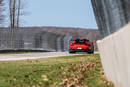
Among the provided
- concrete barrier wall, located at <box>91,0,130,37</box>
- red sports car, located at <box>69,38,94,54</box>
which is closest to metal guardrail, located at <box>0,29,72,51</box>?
red sports car, located at <box>69,38,94,54</box>

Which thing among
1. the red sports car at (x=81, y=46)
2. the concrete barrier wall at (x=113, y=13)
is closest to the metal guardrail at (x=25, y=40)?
the red sports car at (x=81, y=46)

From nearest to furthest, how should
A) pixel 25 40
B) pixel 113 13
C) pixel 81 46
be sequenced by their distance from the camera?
pixel 113 13 → pixel 81 46 → pixel 25 40

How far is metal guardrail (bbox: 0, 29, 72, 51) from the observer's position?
4350 cm

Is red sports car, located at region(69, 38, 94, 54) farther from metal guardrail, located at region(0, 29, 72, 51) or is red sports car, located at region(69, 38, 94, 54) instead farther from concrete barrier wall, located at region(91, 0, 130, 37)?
concrete barrier wall, located at region(91, 0, 130, 37)

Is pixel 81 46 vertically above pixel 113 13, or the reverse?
pixel 113 13

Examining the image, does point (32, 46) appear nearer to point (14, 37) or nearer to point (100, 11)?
point (14, 37)

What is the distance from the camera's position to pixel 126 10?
5559mm

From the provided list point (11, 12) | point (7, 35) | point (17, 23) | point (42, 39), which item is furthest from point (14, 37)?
point (17, 23)

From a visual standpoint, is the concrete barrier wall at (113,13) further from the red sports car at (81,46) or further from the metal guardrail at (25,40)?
the metal guardrail at (25,40)

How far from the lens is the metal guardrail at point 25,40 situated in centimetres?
4350

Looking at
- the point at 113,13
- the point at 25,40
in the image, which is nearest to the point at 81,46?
the point at 25,40

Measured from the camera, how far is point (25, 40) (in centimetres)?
4484

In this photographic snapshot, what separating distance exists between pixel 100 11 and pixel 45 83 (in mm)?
2397

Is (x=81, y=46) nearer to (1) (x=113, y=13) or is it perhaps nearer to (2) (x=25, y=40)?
(2) (x=25, y=40)
